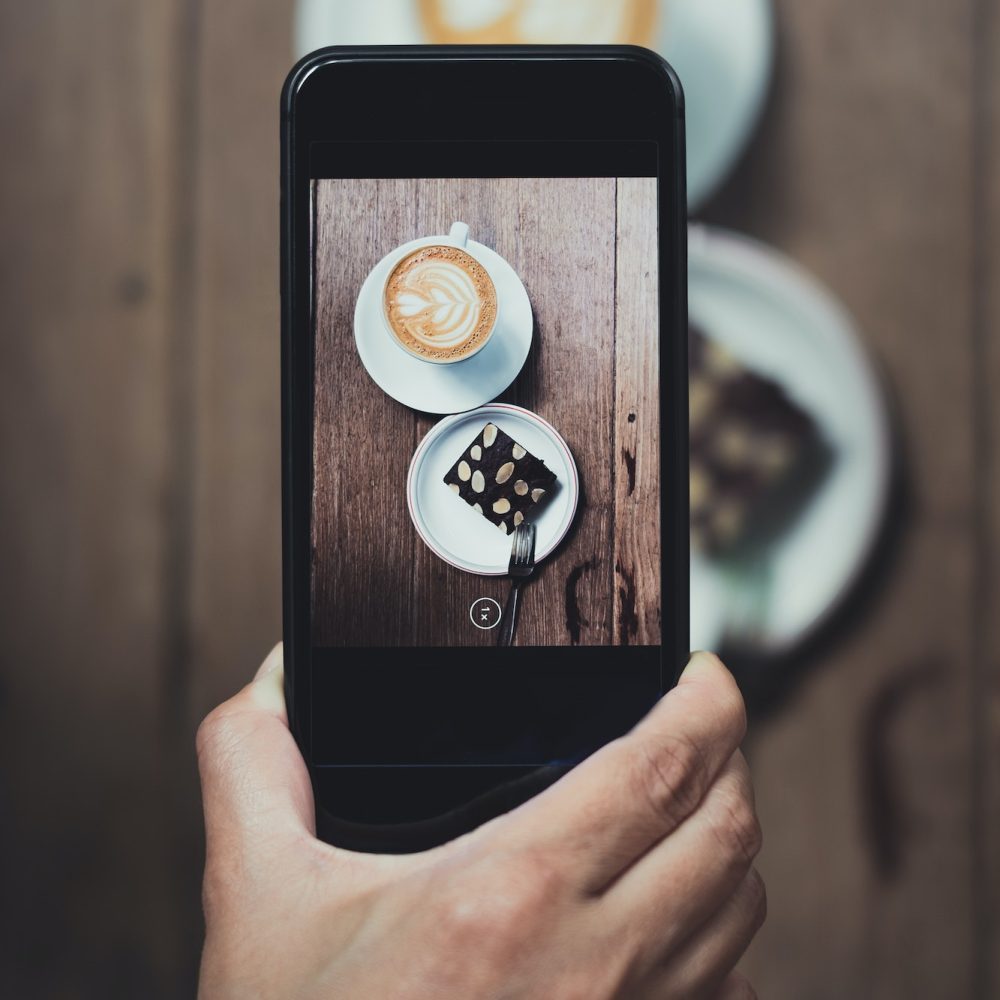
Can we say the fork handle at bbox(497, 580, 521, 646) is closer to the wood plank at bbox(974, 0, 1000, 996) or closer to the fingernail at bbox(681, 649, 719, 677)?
the fingernail at bbox(681, 649, 719, 677)

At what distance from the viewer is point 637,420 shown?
26 centimetres

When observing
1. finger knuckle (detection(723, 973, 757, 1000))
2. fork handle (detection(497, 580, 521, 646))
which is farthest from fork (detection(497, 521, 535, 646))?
finger knuckle (detection(723, 973, 757, 1000))

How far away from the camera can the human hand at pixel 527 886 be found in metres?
0.19

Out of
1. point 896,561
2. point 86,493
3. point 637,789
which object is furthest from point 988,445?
point 86,493

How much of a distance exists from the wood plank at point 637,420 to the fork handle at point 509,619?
32mm

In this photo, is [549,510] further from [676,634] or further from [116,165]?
[116,165]

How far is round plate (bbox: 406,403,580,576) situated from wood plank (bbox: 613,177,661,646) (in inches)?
0.7

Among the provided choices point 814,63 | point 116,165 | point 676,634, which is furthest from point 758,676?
point 116,165

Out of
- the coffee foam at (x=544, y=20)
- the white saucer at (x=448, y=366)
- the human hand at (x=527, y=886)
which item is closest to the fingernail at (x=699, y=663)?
the human hand at (x=527, y=886)

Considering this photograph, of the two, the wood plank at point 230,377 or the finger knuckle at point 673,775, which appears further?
the wood plank at point 230,377

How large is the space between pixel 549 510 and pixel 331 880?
0.12 metres

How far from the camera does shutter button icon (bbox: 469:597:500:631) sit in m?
0.26

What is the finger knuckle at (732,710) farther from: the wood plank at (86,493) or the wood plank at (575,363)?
the wood plank at (86,493)

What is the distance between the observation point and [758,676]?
0.46 m
